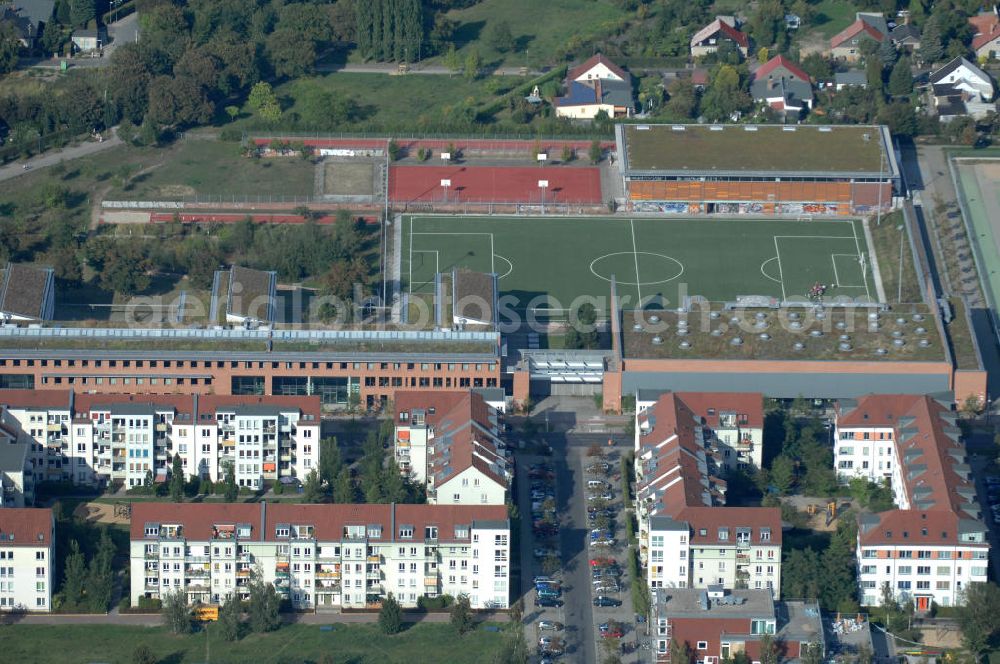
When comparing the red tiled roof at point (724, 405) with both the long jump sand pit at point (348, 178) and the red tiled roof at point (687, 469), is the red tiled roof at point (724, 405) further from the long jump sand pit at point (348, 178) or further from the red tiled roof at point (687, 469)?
the long jump sand pit at point (348, 178)

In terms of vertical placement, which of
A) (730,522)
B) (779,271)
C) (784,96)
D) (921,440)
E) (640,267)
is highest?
(784,96)

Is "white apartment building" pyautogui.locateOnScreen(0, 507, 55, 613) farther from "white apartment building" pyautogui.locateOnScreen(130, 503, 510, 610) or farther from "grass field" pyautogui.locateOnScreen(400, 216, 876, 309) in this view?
"grass field" pyautogui.locateOnScreen(400, 216, 876, 309)

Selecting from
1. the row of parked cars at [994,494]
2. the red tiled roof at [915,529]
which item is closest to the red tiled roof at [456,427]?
the red tiled roof at [915,529]

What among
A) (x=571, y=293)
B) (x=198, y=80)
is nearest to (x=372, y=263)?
(x=571, y=293)

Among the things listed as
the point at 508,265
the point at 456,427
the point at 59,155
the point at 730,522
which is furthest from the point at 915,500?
the point at 59,155

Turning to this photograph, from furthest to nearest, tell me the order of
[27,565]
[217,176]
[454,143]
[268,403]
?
[454,143]
[217,176]
[268,403]
[27,565]

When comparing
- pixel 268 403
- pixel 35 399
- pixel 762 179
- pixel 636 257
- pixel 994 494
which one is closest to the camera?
pixel 994 494

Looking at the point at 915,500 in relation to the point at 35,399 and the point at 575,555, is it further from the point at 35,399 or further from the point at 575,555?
the point at 35,399
